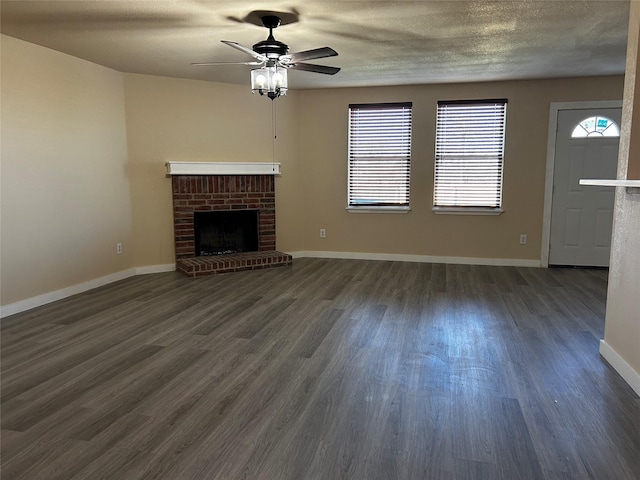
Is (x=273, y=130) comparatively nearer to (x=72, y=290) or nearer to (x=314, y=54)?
(x=314, y=54)

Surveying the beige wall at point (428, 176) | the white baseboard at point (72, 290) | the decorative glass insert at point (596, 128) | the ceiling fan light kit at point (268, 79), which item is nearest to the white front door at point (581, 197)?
the decorative glass insert at point (596, 128)

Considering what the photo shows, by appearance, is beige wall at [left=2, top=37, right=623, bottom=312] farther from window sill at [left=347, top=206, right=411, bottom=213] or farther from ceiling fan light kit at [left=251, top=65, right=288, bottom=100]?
→ ceiling fan light kit at [left=251, top=65, right=288, bottom=100]

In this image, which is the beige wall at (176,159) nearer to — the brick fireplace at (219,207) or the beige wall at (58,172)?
the beige wall at (58,172)

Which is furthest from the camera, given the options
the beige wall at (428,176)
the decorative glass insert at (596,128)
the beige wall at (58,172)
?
the beige wall at (428,176)

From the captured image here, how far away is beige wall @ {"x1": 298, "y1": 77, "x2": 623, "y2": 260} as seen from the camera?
227 inches

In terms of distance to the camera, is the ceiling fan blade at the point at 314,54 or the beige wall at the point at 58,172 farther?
the beige wall at the point at 58,172

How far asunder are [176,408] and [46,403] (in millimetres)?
720

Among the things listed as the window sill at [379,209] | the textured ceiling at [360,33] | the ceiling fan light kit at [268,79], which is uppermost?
the textured ceiling at [360,33]

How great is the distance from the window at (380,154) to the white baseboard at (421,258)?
2.28 ft

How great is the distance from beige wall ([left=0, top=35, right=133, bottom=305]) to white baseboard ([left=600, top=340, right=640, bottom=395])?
474cm

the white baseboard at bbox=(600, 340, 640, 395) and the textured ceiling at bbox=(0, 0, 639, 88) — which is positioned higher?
the textured ceiling at bbox=(0, 0, 639, 88)

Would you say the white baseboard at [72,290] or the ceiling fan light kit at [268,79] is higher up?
the ceiling fan light kit at [268,79]

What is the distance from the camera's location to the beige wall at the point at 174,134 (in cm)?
546

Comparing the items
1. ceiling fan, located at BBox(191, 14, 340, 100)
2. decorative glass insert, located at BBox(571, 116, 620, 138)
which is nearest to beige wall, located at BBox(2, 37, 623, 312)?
decorative glass insert, located at BBox(571, 116, 620, 138)
